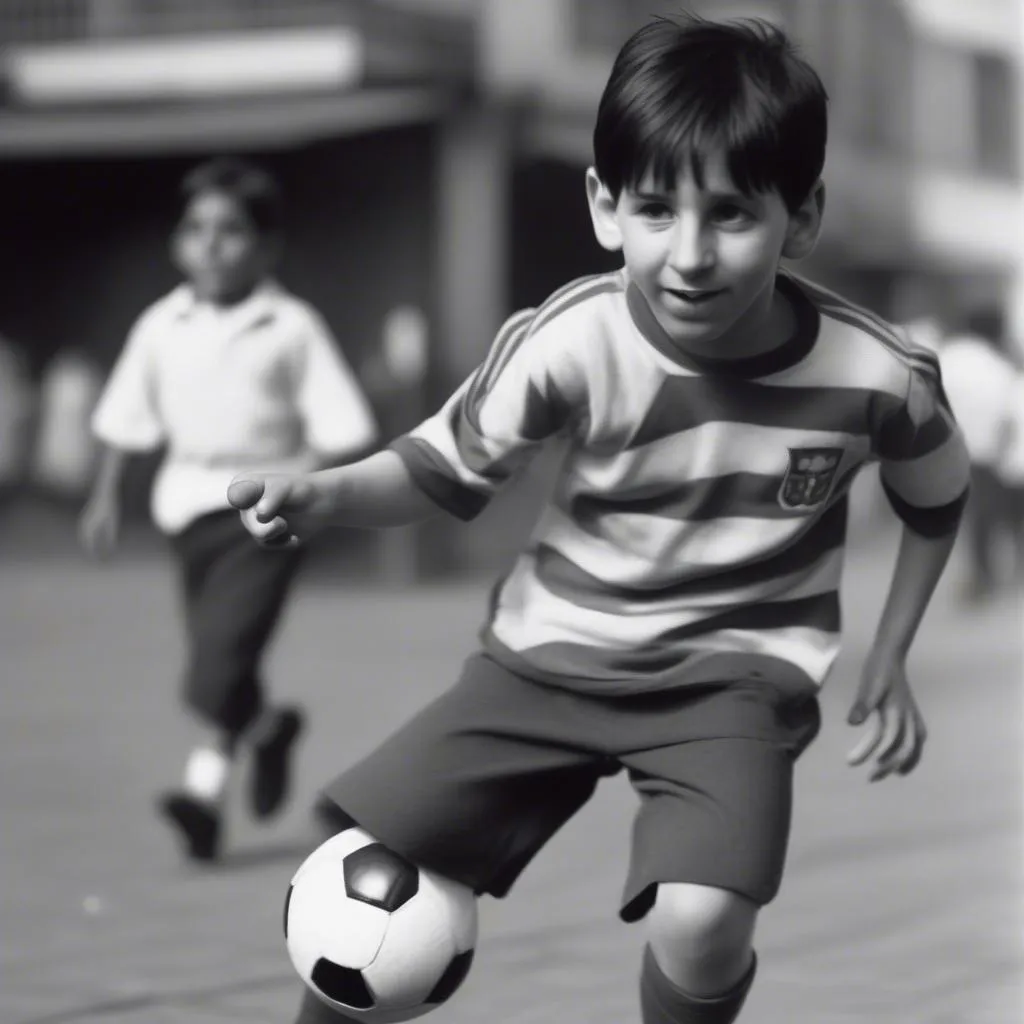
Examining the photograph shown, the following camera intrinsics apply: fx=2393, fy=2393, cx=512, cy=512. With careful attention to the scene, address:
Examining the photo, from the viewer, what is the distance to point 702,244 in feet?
9.73

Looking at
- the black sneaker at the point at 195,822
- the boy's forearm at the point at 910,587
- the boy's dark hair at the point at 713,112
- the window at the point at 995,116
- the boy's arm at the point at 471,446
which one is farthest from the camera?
the window at the point at 995,116

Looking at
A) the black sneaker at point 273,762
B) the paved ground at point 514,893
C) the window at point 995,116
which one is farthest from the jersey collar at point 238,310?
the window at point 995,116

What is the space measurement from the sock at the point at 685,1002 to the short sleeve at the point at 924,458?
0.72m

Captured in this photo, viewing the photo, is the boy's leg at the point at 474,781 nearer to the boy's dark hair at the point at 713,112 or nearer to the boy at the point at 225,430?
the boy's dark hair at the point at 713,112

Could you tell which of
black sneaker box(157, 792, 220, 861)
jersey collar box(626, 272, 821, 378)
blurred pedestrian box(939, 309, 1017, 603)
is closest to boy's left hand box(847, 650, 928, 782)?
jersey collar box(626, 272, 821, 378)

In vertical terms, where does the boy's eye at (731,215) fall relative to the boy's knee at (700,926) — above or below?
above

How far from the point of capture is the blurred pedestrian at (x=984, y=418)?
544 inches

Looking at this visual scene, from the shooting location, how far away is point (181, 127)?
1711 cm

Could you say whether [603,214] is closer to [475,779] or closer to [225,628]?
[475,779]

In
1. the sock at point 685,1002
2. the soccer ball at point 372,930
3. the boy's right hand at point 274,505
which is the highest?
the boy's right hand at point 274,505

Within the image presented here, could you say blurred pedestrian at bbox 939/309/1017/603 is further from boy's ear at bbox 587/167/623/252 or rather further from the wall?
boy's ear at bbox 587/167/623/252

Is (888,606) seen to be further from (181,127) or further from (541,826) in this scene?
(181,127)

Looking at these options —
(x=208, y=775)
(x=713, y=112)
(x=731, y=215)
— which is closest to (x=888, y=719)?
(x=731, y=215)

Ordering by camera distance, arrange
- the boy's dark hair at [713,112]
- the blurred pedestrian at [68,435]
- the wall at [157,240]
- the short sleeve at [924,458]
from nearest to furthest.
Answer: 1. the boy's dark hair at [713,112]
2. the short sleeve at [924,458]
3. the wall at [157,240]
4. the blurred pedestrian at [68,435]
